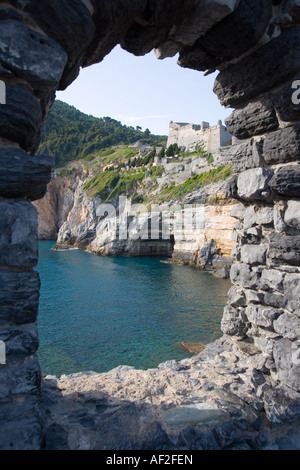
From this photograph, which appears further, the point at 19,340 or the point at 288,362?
the point at 288,362

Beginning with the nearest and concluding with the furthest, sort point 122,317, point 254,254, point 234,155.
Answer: point 254,254 < point 234,155 < point 122,317

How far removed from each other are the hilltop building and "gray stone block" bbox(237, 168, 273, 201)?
172ft

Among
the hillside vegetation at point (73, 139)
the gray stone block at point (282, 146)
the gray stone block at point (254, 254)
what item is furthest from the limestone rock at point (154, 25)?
the hillside vegetation at point (73, 139)

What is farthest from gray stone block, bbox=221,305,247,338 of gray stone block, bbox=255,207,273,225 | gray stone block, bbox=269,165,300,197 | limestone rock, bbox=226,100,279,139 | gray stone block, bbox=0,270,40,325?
gray stone block, bbox=0,270,40,325

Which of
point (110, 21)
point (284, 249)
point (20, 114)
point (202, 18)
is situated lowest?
point (284, 249)

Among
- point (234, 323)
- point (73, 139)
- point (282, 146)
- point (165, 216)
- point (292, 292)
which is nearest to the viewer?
point (292, 292)

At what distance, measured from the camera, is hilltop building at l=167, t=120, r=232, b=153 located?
186ft

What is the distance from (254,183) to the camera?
156 inches

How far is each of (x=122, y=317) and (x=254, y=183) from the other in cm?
1279

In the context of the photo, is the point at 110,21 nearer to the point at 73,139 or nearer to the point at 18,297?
the point at 18,297

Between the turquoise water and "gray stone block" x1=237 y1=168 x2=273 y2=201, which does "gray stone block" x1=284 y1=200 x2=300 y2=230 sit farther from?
the turquoise water

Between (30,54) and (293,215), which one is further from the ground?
Answer: (30,54)

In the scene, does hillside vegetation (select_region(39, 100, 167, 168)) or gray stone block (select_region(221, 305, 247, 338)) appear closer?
gray stone block (select_region(221, 305, 247, 338))
